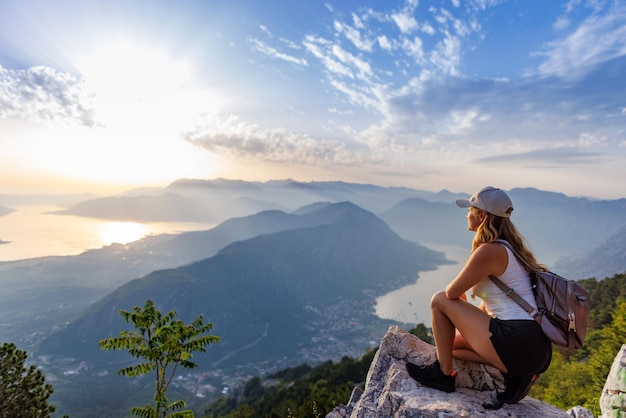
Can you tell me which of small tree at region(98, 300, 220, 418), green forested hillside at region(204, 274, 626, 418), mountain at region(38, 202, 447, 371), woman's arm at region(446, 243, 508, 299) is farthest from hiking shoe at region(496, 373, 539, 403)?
mountain at region(38, 202, 447, 371)

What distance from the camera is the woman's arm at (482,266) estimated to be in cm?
368

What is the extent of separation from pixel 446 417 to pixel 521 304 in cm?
169

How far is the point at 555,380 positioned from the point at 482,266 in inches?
1028

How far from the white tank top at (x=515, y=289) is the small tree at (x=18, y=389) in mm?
15459

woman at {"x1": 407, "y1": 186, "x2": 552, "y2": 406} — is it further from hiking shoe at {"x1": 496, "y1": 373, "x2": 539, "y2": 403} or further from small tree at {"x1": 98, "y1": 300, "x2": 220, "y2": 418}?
small tree at {"x1": 98, "y1": 300, "x2": 220, "y2": 418}

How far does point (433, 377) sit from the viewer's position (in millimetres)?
4680

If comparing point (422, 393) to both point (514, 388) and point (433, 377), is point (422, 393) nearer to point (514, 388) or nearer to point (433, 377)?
point (433, 377)

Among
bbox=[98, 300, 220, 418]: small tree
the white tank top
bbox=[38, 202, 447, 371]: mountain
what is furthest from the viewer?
bbox=[38, 202, 447, 371]: mountain

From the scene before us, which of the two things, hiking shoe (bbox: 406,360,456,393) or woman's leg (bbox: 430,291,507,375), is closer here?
woman's leg (bbox: 430,291,507,375)

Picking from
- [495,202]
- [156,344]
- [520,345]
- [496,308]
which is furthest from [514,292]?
[156,344]

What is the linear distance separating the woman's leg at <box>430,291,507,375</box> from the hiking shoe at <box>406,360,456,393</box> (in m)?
0.10

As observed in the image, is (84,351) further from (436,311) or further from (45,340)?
(436,311)

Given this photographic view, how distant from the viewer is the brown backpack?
364 cm

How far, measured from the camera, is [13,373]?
11.9 metres
